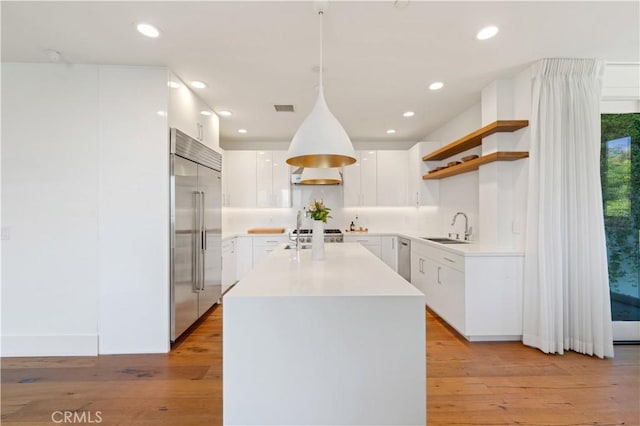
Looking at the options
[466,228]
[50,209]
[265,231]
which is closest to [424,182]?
[466,228]

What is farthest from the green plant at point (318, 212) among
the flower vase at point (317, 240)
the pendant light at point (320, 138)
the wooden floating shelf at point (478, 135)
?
the wooden floating shelf at point (478, 135)

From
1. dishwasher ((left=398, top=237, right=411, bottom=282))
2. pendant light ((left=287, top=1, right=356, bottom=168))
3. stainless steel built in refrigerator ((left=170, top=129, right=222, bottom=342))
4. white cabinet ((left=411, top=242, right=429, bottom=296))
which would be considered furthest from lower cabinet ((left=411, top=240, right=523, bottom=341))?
stainless steel built in refrigerator ((left=170, top=129, right=222, bottom=342))

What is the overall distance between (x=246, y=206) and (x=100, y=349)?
2914 mm

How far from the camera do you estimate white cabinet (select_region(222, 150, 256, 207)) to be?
5.15 m

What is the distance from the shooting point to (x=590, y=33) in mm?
2256

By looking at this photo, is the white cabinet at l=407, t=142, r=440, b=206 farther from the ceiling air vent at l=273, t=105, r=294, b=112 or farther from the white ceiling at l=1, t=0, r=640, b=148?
the ceiling air vent at l=273, t=105, r=294, b=112

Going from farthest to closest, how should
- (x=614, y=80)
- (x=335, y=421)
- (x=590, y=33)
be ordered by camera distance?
1. (x=614, y=80)
2. (x=590, y=33)
3. (x=335, y=421)

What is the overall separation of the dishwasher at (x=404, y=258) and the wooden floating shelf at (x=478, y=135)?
1.41 meters

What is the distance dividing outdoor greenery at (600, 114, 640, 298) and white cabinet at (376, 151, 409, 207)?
268 centimetres

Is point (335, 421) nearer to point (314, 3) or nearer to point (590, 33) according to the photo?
point (314, 3)

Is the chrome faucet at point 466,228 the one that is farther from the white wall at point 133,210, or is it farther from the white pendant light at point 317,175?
the white wall at point 133,210

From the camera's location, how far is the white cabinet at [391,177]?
5199 millimetres

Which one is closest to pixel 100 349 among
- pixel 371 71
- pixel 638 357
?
pixel 371 71

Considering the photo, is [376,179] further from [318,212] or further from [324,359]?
[324,359]
